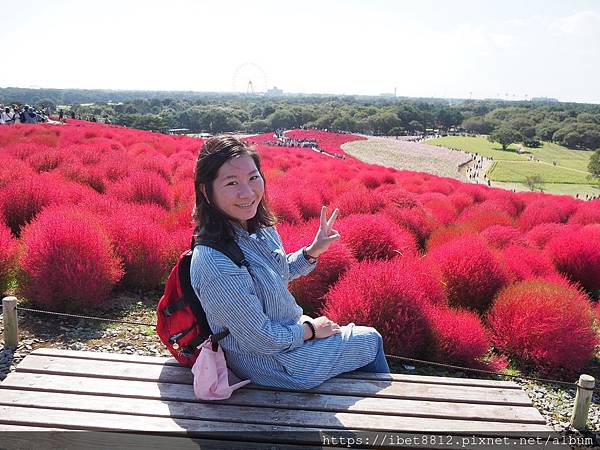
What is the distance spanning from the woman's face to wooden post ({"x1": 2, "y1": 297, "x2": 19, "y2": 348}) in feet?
7.20

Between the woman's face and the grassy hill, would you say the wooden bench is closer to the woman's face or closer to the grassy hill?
the woman's face

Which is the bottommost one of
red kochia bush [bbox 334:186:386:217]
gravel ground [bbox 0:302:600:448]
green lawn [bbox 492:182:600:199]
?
green lawn [bbox 492:182:600:199]

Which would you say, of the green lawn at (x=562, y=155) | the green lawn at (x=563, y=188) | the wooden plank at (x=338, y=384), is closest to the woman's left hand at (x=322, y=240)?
the wooden plank at (x=338, y=384)

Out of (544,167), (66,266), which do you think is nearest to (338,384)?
(66,266)

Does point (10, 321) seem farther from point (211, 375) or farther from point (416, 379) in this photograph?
point (416, 379)

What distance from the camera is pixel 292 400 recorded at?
7.64 ft

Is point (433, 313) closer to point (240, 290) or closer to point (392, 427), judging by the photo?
point (392, 427)

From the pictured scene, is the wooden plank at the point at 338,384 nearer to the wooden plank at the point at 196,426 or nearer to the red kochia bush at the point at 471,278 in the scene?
the wooden plank at the point at 196,426

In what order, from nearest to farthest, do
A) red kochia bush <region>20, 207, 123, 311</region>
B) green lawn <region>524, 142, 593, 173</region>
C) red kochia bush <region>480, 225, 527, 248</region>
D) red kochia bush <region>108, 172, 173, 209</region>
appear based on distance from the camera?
red kochia bush <region>20, 207, 123, 311</region>
red kochia bush <region>480, 225, 527, 248</region>
red kochia bush <region>108, 172, 173, 209</region>
green lawn <region>524, 142, 593, 173</region>

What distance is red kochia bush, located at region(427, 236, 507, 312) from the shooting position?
16.9 ft

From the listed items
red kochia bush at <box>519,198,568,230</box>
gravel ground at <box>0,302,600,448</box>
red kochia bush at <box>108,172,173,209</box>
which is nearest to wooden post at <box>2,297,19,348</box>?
gravel ground at <box>0,302,600,448</box>

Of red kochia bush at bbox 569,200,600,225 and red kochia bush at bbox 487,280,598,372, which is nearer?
red kochia bush at bbox 487,280,598,372

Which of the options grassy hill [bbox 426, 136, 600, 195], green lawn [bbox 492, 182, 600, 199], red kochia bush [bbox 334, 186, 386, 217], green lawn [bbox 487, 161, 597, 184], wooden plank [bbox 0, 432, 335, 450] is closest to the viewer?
wooden plank [bbox 0, 432, 335, 450]

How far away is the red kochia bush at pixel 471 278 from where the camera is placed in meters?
5.14
